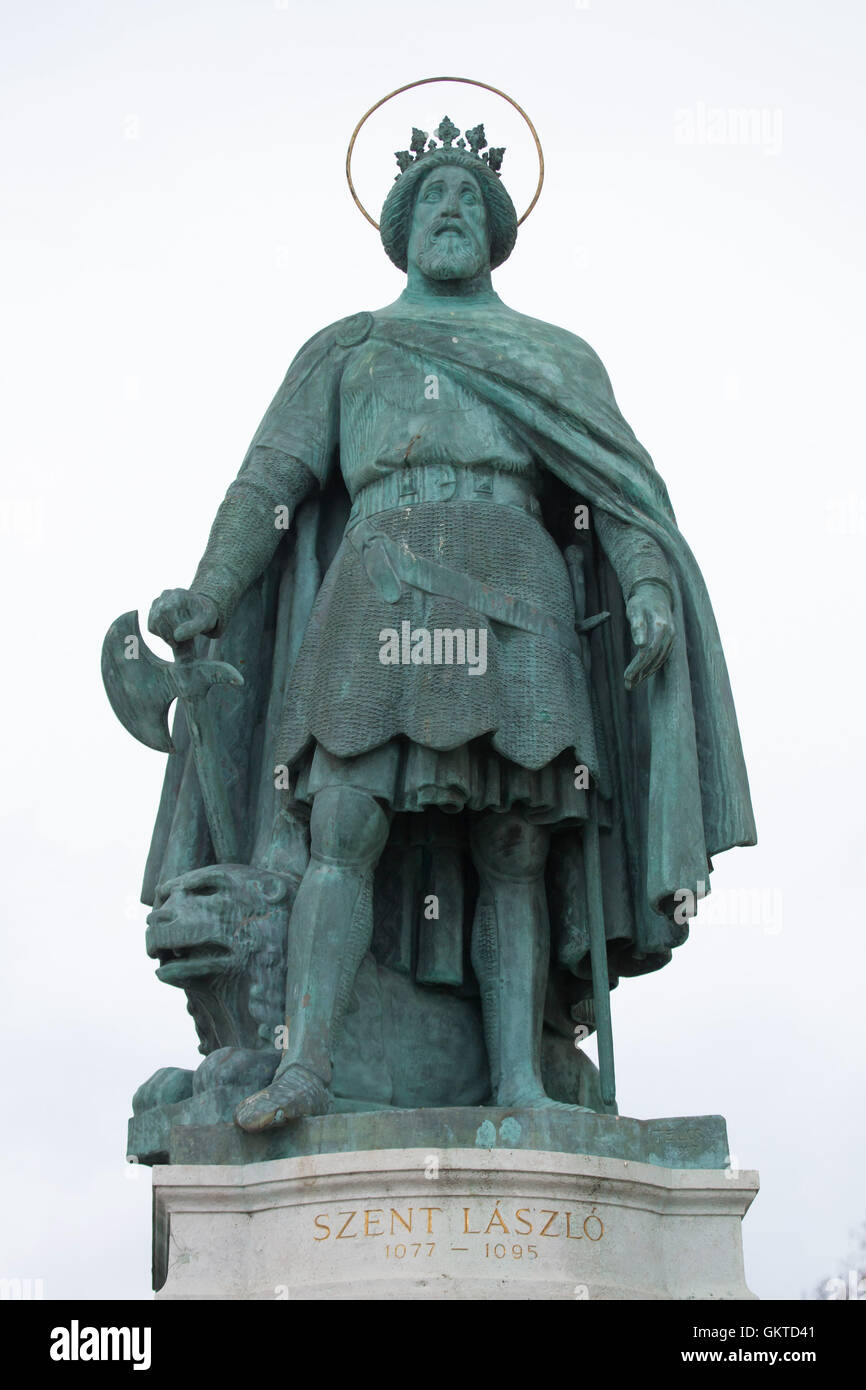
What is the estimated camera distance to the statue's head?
1176 centimetres

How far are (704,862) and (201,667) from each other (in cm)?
259

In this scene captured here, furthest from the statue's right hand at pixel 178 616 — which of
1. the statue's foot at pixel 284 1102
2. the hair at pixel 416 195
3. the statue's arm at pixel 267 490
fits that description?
the hair at pixel 416 195

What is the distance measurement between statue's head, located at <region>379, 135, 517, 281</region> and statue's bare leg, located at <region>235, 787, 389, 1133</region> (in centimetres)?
328

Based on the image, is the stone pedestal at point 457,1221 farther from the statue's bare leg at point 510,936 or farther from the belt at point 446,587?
the belt at point 446,587

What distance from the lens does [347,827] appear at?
10039mm

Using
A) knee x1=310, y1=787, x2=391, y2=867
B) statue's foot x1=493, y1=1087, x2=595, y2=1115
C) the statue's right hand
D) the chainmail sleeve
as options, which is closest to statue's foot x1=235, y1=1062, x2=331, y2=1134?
statue's foot x1=493, y1=1087, x2=595, y2=1115

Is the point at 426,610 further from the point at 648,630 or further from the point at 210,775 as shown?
the point at 210,775

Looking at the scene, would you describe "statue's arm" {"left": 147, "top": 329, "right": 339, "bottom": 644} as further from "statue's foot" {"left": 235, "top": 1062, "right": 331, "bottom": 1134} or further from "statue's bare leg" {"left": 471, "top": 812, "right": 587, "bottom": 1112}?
"statue's foot" {"left": 235, "top": 1062, "right": 331, "bottom": 1134}

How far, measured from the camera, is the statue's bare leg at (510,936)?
33.5ft

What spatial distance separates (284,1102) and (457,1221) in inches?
37.3

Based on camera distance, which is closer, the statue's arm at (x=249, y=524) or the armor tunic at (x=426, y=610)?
the armor tunic at (x=426, y=610)

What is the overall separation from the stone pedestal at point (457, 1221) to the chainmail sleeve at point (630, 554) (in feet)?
9.17
